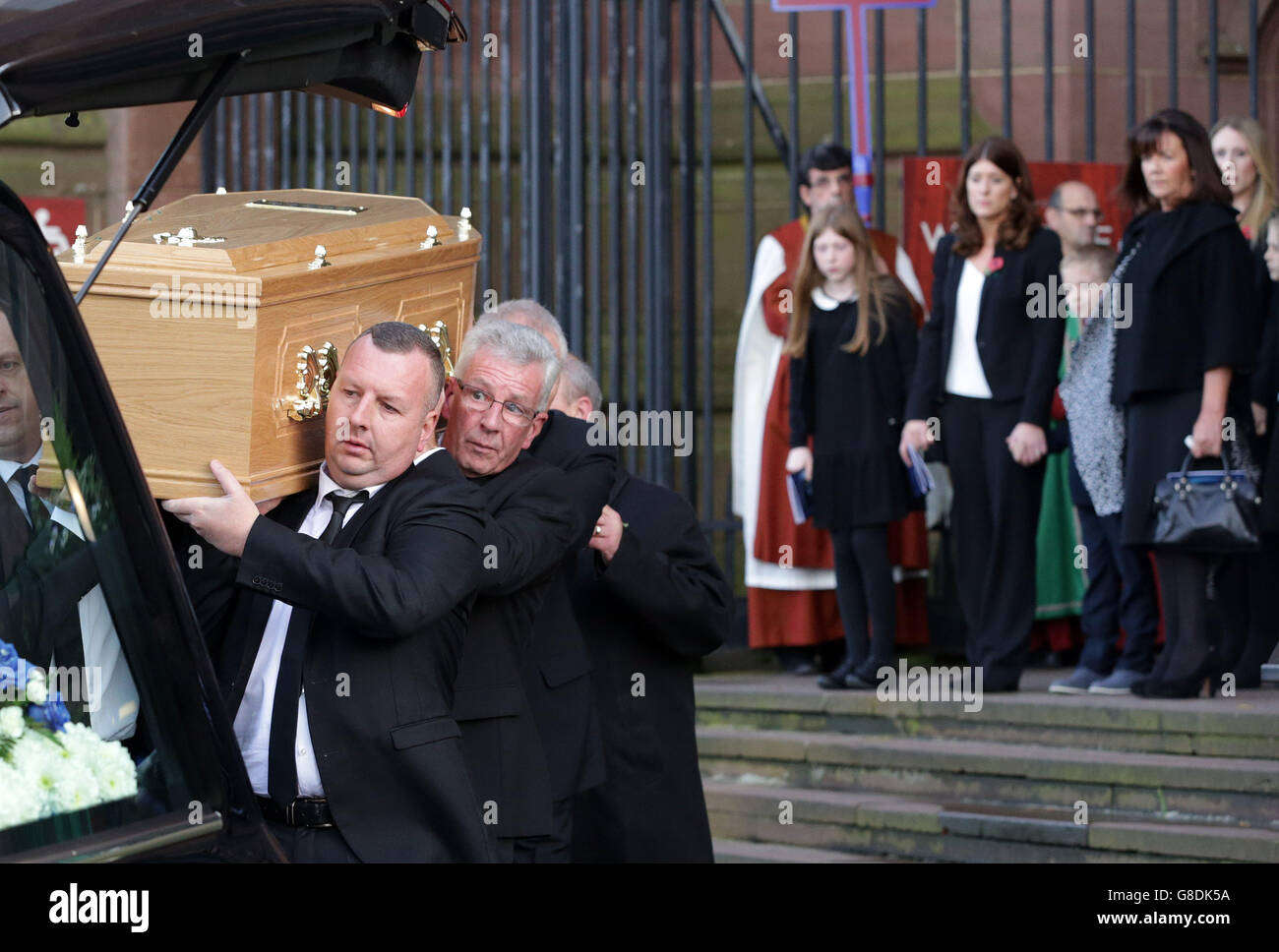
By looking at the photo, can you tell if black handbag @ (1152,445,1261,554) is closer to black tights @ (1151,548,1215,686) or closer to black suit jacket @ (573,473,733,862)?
black tights @ (1151,548,1215,686)

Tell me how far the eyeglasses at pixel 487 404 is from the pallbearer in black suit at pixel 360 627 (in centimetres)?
38

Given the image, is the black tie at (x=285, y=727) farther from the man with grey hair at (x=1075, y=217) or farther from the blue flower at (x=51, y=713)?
the man with grey hair at (x=1075, y=217)

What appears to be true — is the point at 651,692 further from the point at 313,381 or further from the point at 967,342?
the point at 967,342

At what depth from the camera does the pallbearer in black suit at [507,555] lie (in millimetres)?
3594

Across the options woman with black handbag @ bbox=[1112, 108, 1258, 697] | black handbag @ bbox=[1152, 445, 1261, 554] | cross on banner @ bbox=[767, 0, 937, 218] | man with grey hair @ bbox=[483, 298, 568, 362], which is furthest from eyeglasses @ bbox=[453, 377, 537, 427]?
cross on banner @ bbox=[767, 0, 937, 218]

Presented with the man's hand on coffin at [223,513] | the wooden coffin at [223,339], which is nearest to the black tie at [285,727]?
the man's hand on coffin at [223,513]

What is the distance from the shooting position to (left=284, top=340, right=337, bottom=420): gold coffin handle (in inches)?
130

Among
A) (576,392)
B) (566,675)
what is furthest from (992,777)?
(566,675)

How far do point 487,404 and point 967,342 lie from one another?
149 inches

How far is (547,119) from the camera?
888 centimetres

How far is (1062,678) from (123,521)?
5.51 m

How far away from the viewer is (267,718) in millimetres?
3123

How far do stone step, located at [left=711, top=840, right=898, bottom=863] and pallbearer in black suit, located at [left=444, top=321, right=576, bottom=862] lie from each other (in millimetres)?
2893
